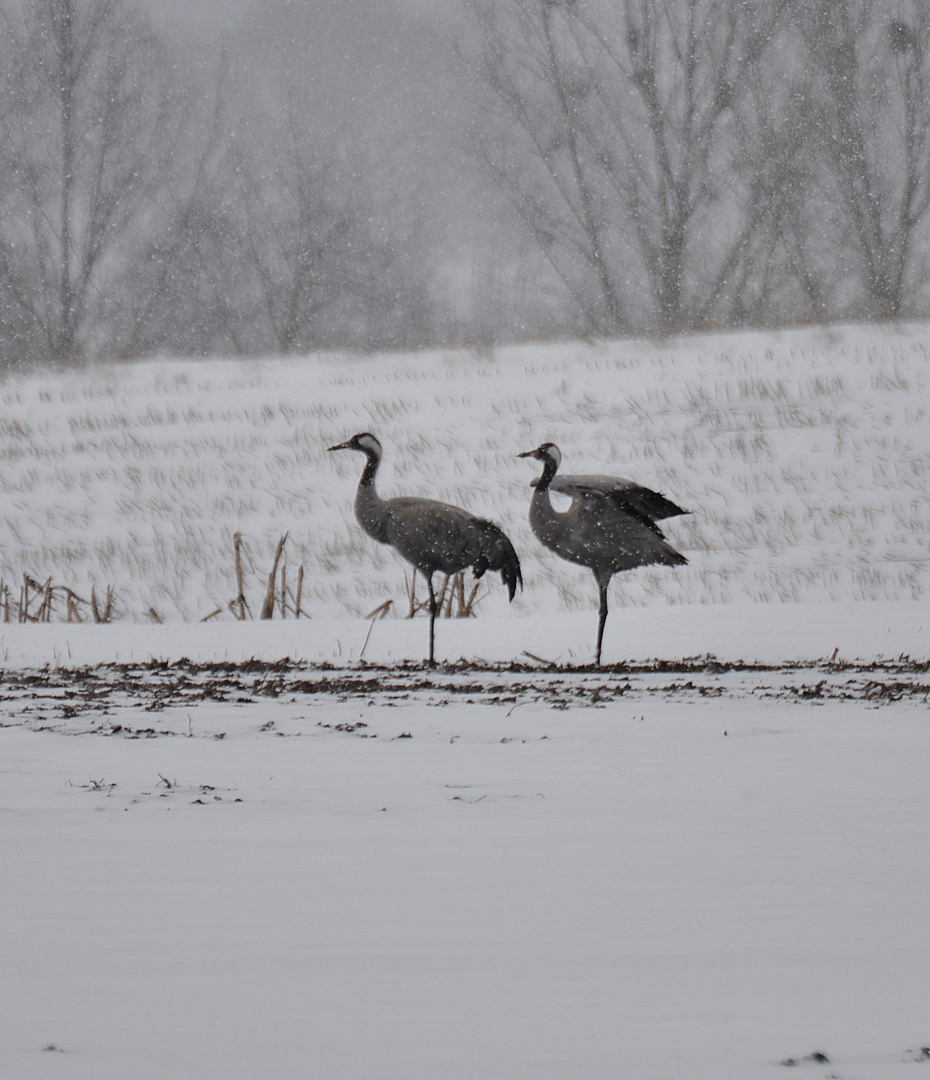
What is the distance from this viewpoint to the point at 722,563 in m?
14.0

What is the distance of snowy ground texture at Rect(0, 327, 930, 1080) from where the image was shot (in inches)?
84.6

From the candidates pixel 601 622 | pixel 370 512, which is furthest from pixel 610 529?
pixel 370 512

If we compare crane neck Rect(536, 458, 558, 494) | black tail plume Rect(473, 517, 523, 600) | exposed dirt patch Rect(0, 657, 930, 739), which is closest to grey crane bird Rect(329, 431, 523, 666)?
black tail plume Rect(473, 517, 523, 600)

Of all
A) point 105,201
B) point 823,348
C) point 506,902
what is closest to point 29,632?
point 506,902

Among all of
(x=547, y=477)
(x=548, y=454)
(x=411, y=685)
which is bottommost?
(x=411, y=685)

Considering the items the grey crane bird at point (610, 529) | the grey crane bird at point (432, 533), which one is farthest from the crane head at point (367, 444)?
the grey crane bird at point (610, 529)

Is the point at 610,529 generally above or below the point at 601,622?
above

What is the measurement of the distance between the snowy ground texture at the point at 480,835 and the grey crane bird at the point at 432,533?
2.09 feet

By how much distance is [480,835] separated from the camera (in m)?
3.57

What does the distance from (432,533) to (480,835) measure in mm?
5638

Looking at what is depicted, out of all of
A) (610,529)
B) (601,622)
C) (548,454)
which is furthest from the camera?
(548,454)

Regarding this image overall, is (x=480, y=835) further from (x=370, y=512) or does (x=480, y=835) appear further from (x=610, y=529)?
(x=370, y=512)

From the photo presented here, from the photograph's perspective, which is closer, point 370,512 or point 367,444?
point 370,512

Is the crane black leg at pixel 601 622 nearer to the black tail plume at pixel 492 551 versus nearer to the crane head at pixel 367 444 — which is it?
the black tail plume at pixel 492 551
